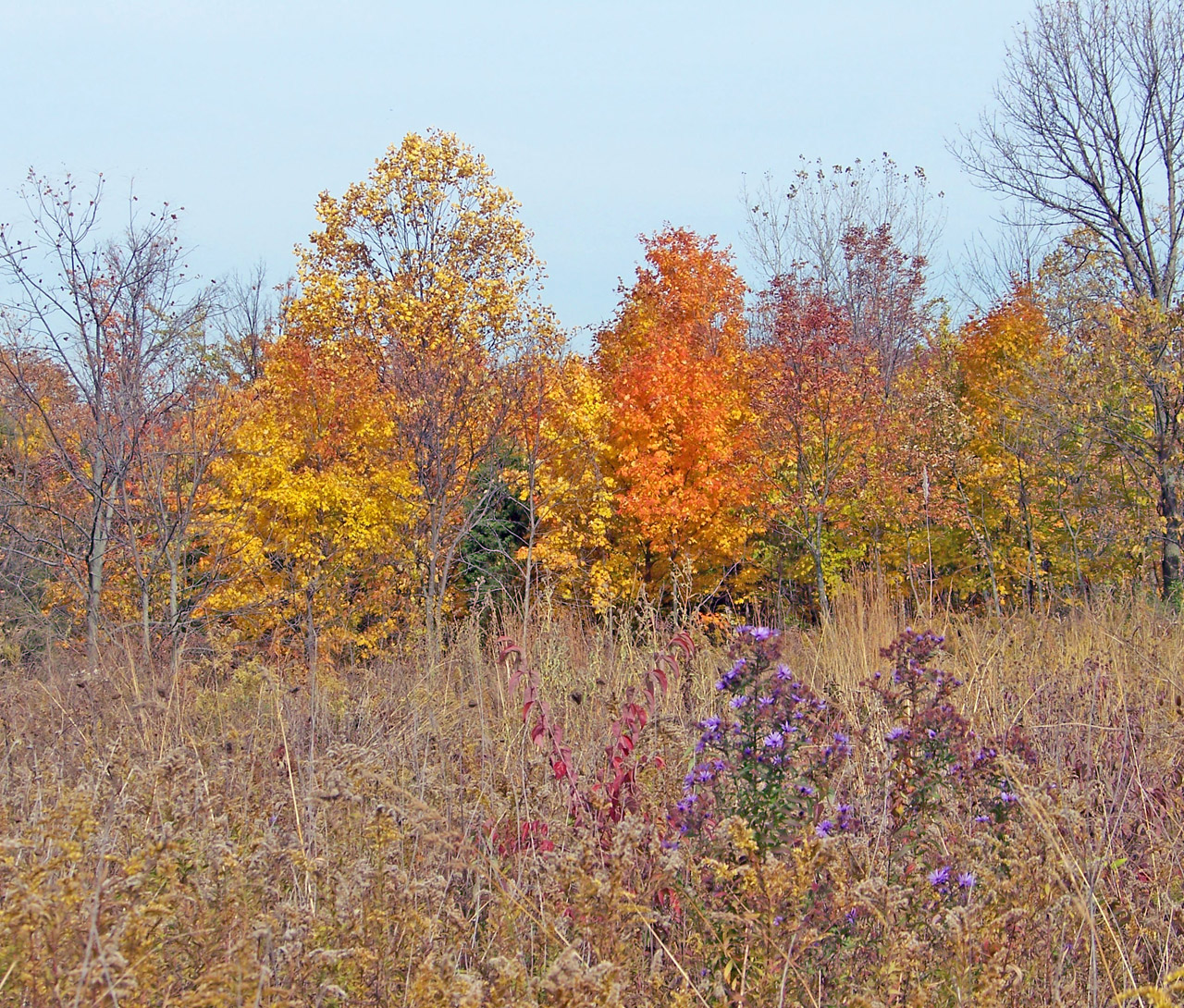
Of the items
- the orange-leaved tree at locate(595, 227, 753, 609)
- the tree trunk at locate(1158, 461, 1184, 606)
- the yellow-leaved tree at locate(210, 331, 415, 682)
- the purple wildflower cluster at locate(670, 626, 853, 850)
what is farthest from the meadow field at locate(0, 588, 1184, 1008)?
the orange-leaved tree at locate(595, 227, 753, 609)

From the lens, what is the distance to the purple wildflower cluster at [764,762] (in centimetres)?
243

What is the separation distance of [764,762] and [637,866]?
1.48ft

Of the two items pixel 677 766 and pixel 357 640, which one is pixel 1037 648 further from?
pixel 357 640

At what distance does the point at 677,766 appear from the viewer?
3732 millimetres

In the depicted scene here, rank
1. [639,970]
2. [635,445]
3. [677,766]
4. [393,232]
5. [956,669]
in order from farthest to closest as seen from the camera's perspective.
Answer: [393,232] < [635,445] < [956,669] < [677,766] < [639,970]

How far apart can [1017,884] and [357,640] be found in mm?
11181

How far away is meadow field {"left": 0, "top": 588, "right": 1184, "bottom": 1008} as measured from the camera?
1.86 metres

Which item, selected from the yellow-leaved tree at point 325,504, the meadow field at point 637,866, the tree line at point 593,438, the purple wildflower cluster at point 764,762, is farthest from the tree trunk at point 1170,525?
the purple wildflower cluster at point 764,762

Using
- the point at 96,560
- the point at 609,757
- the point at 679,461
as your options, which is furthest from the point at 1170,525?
the point at 96,560

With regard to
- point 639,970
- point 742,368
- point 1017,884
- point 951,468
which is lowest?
point 639,970

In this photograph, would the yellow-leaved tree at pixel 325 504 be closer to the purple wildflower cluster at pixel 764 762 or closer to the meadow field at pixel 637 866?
the meadow field at pixel 637 866

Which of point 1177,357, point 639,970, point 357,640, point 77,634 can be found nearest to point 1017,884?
point 639,970

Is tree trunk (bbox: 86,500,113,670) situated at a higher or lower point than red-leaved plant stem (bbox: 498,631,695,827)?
higher

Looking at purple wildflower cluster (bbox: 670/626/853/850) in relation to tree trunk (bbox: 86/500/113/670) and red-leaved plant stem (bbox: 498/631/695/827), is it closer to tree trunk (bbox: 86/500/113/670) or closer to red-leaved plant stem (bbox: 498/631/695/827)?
red-leaved plant stem (bbox: 498/631/695/827)
